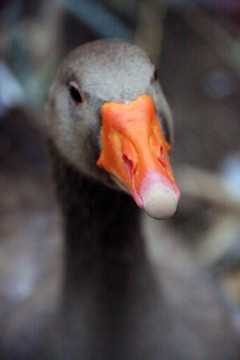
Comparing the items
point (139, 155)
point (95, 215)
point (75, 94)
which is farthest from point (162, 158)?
point (95, 215)

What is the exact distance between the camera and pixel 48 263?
175 cm

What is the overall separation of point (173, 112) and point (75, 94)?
5.91 feet

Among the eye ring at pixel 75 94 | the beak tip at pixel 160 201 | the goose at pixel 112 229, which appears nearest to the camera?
the beak tip at pixel 160 201

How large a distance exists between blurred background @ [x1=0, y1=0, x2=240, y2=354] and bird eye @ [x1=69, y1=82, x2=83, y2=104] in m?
0.71

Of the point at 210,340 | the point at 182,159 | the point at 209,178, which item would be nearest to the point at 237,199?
→ the point at 209,178

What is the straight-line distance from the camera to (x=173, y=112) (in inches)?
112

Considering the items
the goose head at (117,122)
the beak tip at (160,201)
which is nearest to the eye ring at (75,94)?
the goose head at (117,122)

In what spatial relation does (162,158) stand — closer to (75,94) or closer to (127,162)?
(127,162)

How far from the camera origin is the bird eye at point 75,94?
3.59 feet

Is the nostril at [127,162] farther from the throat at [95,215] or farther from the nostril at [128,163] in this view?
the throat at [95,215]

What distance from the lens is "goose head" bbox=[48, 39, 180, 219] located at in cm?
83

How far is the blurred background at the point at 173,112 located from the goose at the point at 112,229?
0.26m

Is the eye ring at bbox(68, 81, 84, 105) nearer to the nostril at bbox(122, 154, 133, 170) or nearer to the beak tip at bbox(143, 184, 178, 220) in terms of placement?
the nostril at bbox(122, 154, 133, 170)

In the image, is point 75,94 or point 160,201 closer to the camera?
point 160,201
